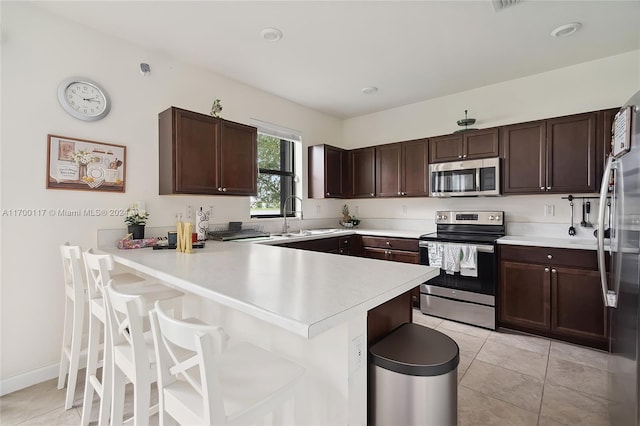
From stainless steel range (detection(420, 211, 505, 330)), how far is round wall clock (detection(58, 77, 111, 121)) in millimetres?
3406

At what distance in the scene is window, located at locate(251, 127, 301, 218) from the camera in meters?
3.93

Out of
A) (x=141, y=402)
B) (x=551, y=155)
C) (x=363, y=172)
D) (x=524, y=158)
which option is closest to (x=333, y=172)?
(x=363, y=172)

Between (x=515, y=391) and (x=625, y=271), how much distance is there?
3.79 ft

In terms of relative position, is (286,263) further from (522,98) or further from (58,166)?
(522,98)

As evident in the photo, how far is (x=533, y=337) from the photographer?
2.91 m

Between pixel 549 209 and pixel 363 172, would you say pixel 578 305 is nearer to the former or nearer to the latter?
pixel 549 209

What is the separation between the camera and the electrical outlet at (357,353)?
3.50 ft

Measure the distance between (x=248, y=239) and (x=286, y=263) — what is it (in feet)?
5.31

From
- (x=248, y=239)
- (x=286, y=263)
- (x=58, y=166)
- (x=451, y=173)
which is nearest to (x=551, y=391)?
(x=286, y=263)

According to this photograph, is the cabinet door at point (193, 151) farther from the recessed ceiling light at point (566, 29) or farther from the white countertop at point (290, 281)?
the recessed ceiling light at point (566, 29)

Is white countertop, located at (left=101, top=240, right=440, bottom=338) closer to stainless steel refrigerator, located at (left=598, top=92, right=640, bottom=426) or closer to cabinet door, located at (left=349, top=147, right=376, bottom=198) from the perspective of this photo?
stainless steel refrigerator, located at (left=598, top=92, right=640, bottom=426)

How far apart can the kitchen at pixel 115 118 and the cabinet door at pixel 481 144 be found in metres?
0.39

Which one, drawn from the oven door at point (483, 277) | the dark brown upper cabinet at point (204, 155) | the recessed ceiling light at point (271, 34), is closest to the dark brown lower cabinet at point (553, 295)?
the oven door at point (483, 277)

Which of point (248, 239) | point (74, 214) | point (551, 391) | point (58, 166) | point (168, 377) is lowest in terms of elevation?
point (551, 391)
